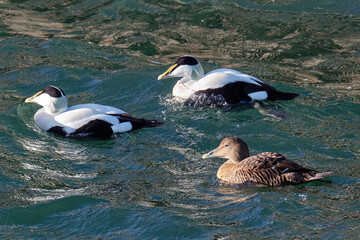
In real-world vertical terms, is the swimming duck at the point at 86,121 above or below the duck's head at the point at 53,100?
below

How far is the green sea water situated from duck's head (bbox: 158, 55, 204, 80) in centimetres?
38

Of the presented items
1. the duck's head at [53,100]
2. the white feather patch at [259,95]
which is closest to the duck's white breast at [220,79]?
the white feather patch at [259,95]

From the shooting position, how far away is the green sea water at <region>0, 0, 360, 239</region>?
5.50 meters

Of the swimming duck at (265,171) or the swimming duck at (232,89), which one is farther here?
the swimming duck at (232,89)

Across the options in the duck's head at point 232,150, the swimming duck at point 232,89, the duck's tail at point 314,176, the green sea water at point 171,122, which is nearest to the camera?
the green sea water at point 171,122

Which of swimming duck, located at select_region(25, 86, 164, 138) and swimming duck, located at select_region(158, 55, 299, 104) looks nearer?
swimming duck, located at select_region(25, 86, 164, 138)

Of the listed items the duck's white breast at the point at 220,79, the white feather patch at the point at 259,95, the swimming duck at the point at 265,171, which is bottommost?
the swimming duck at the point at 265,171

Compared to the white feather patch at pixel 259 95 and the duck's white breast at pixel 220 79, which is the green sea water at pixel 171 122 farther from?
the duck's white breast at pixel 220 79

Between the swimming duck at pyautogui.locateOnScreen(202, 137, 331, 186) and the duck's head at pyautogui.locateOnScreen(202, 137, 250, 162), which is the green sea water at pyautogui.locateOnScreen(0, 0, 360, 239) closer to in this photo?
the swimming duck at pyautogui.locateOnScreen(202, 137, 331, 186)

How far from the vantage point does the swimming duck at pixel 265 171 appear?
6.01 meters

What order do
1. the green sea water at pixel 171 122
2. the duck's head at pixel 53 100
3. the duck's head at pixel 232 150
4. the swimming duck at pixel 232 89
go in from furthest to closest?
the swimming duck at pixel 232 89 → the duck's head at pixel 53 100 → the duck's head at pixel 232 150 → the green sea water at pixel 171 122

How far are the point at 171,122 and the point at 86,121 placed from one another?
1.16 meters

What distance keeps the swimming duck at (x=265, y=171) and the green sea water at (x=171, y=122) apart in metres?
0.11

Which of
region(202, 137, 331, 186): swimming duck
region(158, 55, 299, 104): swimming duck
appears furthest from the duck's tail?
region(158, 55, 299, 104): swimming duck
